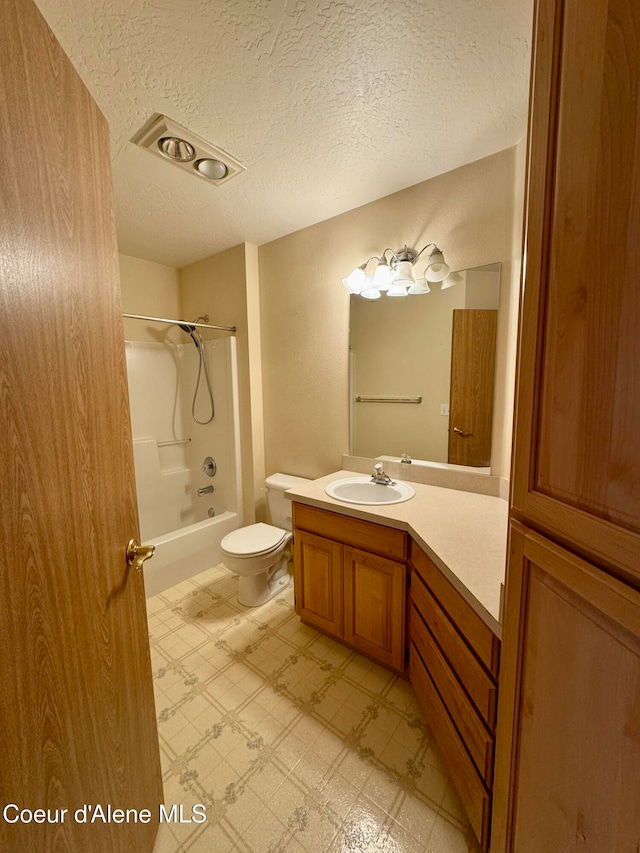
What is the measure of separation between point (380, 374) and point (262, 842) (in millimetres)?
1906

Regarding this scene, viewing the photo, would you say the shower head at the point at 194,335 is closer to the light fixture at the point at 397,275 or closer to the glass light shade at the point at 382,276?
the light fixture at the point at 397,275

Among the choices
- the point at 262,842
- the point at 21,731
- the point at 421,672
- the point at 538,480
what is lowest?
the point at 262,842

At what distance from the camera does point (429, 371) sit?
5.69 feet

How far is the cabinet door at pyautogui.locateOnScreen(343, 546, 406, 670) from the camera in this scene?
1.34m

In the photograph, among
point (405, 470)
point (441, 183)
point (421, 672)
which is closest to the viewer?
point (421, 672)

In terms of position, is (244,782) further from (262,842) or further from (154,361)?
(154,361)

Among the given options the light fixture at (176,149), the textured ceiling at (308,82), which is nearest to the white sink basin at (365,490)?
the textured ceiling at (308,82)

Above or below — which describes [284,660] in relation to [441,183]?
below

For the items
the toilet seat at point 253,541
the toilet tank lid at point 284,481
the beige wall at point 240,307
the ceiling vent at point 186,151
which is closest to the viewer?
the ceiling vent at point 186,151

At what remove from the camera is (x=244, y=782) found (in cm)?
107

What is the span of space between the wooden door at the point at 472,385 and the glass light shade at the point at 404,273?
296 millimetres

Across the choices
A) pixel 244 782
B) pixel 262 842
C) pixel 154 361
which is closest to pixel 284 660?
pixel 244 782

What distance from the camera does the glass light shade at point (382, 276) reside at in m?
1.72

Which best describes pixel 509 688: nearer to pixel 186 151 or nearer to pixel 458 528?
pixel 458 528
